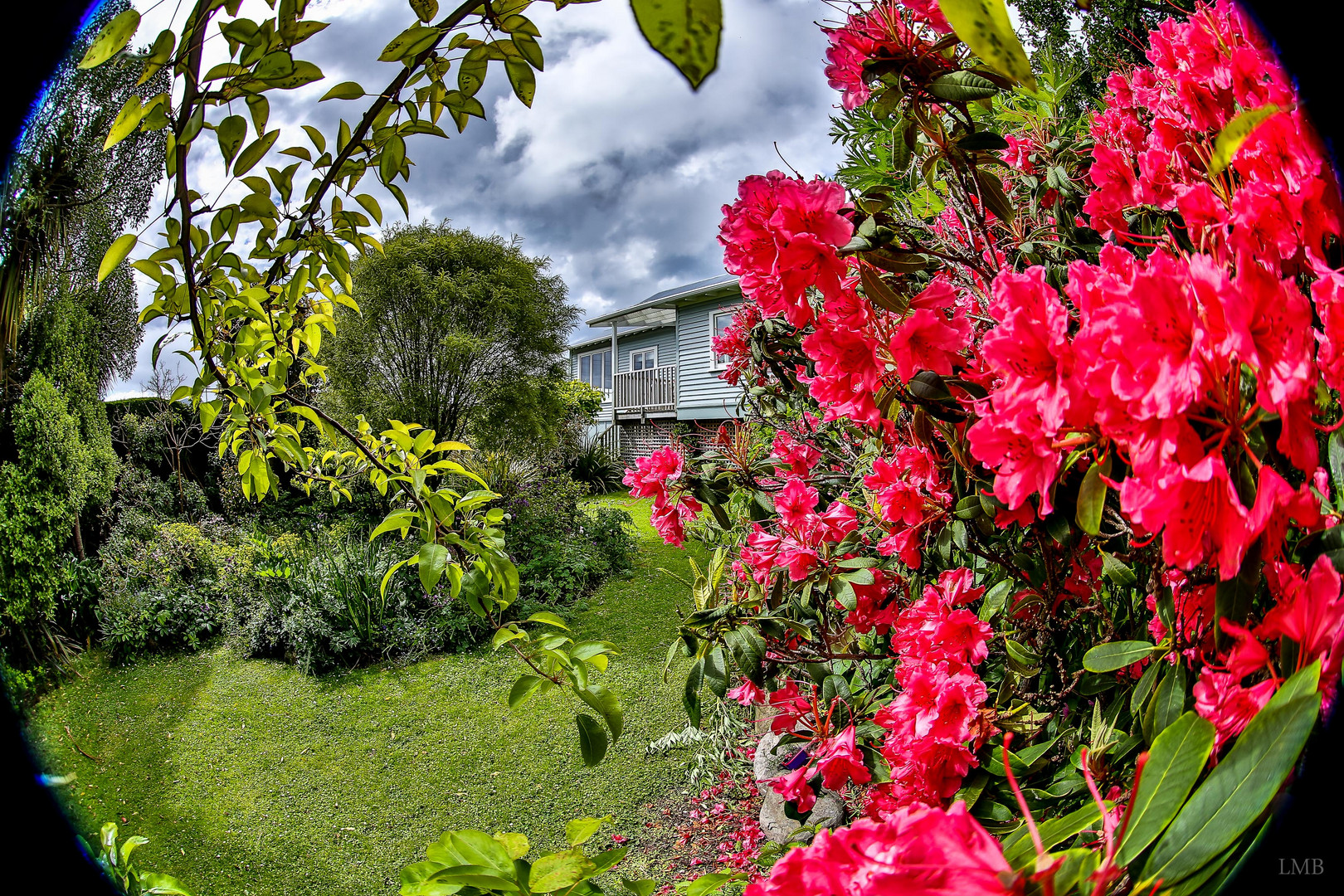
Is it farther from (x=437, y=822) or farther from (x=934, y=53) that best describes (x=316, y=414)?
(x=437, y=822)

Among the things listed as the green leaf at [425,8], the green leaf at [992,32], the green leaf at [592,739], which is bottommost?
the green leaf at [592,739]

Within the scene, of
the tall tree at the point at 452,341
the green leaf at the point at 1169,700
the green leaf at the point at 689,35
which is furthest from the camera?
the tall tree at the point at 452,341

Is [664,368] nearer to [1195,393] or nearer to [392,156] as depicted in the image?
[392,156]

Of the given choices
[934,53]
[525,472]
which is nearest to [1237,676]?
[934,53]

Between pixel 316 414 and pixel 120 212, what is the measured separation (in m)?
8.94

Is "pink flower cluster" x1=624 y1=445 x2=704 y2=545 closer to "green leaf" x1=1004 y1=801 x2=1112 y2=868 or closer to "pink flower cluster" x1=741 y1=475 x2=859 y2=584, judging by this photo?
"pink flower cluster" x1=741 y1=475 x2=859 y2=584

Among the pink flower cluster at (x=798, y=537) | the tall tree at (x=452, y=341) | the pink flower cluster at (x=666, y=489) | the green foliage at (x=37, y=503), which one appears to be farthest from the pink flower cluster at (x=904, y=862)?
the tall tree at (x=452, y=341)

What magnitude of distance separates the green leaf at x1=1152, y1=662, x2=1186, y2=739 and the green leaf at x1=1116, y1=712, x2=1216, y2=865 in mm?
308

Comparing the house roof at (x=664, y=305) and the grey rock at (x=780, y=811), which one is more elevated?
the house roof at (x=664, y=305)

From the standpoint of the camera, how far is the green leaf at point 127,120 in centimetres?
64

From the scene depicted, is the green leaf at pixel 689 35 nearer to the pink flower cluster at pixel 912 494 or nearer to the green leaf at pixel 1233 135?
the green leaf at pixel 1233 135

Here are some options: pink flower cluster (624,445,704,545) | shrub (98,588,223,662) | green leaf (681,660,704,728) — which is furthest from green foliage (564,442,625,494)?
green leaf (681,660,704,728)

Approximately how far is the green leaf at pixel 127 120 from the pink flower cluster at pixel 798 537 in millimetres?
1107

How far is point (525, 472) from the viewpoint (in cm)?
856
